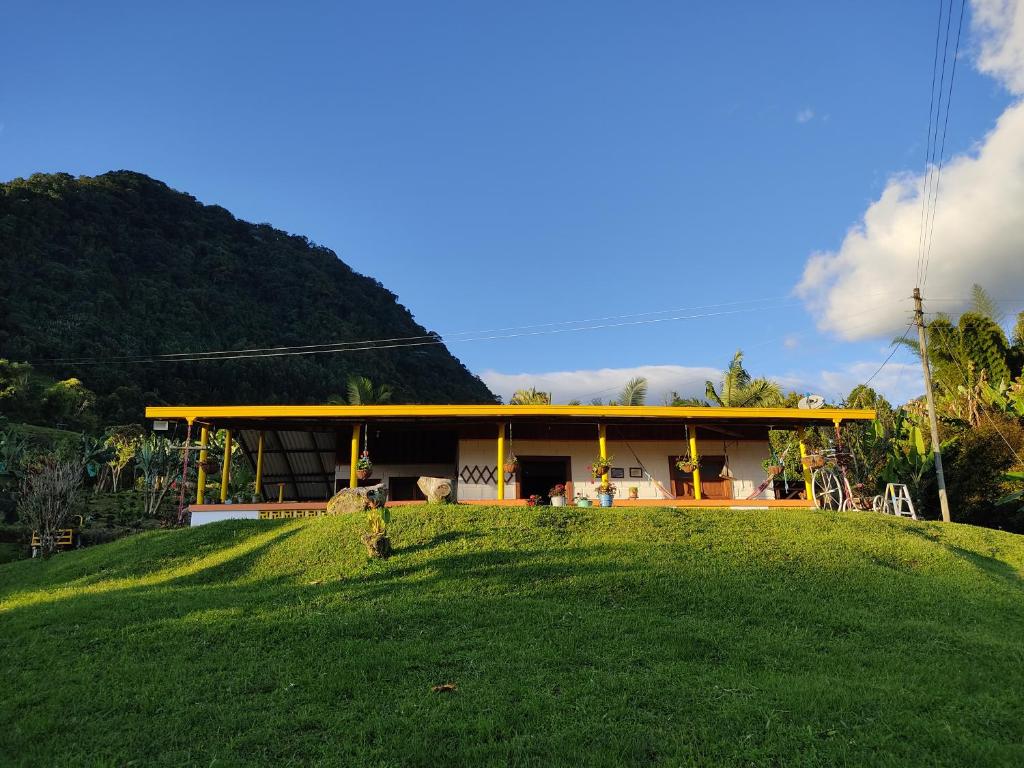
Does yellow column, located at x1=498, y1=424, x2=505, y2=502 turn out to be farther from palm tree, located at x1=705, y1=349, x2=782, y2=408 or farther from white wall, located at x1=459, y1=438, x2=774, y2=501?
palm tree, located at x1=705, y1=349, x2=782, y2=408

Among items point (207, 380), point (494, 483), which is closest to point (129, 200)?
point (207, 380)

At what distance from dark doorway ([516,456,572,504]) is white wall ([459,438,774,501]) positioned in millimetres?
205

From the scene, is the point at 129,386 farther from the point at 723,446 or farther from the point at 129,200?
the point at 723,446

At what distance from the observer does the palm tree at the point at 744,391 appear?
107ft

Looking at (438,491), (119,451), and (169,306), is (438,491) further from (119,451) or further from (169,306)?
(169,306)

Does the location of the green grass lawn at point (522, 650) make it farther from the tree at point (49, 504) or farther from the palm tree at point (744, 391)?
the palm tree at point (744, 391)

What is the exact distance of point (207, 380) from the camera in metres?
55.4

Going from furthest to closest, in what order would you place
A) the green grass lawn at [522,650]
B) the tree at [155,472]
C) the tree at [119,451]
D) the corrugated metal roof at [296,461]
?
the tree at [119,451]
the tree at [155,472]
the corrugated metal roof at [296,461]
the green grass lawn at [522,650]

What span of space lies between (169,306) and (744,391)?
167 ft

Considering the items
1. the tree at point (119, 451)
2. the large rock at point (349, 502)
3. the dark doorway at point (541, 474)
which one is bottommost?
the large rock at point (349, 502)

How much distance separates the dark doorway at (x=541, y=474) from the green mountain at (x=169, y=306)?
30935mm

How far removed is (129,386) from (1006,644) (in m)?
52.6

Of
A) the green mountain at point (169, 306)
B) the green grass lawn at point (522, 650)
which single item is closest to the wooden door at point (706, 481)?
the green grass lawn at point (522, 650)

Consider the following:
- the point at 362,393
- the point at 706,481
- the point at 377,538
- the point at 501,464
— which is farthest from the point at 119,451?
the point at 706,481
